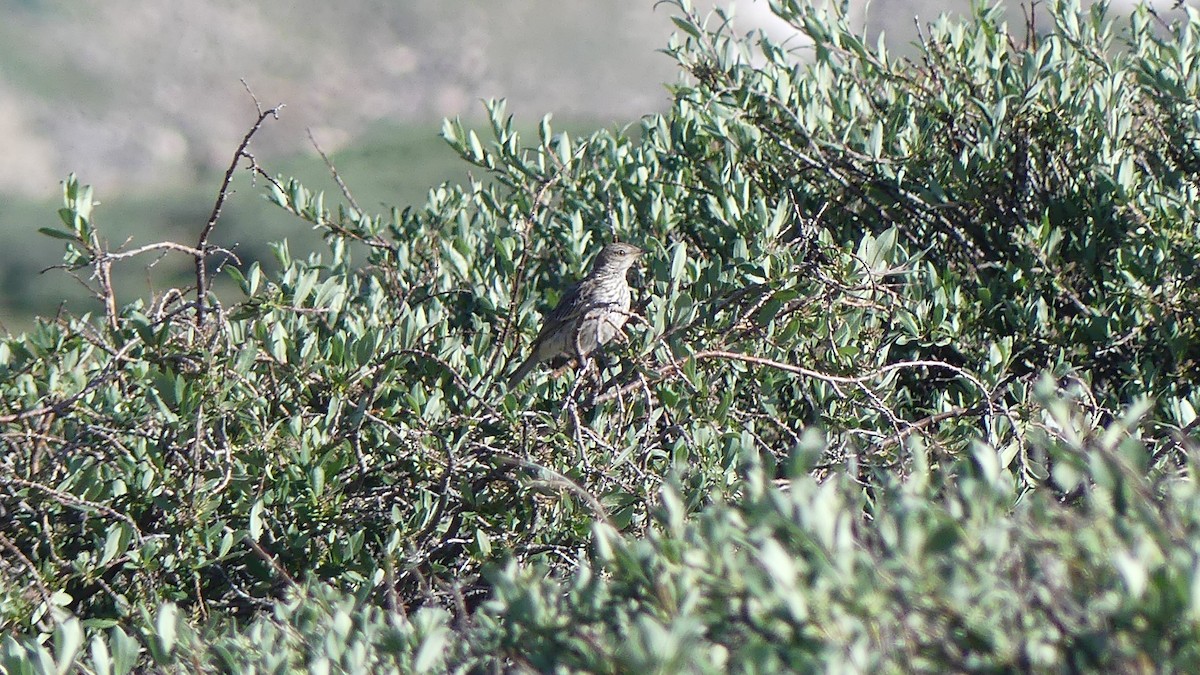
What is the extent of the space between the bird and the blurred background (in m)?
3.60

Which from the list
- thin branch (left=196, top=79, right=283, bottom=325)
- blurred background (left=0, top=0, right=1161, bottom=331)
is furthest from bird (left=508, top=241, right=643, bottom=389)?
blurred background (left=0, top=0, right=1161, bottom=331)

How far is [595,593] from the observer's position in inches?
71.8

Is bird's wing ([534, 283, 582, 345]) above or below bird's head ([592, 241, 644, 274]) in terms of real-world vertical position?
below

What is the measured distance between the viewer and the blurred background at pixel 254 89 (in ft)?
27.7

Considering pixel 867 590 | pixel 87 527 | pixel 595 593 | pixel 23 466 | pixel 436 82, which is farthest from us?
pixel 436 82

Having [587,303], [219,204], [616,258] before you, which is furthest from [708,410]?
[219,204]

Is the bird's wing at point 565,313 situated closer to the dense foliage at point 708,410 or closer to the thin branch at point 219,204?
the dense foliage at point 708,410

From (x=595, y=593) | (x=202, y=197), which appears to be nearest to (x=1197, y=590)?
(x=595, y=593)

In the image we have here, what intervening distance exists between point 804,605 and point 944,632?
19cm

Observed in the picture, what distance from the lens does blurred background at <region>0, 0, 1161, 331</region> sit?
8.43 metres

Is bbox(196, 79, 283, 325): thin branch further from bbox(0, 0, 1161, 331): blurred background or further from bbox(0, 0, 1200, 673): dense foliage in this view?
bbox(0, 0, 1161, 331): blurred background

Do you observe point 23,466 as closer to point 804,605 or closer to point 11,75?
point 804,605

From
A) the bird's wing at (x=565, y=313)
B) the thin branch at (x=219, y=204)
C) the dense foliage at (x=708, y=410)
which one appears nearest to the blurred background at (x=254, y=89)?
the bird's wing at (x=565, y=313)

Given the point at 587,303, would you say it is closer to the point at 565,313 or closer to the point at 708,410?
the point at 565,313
